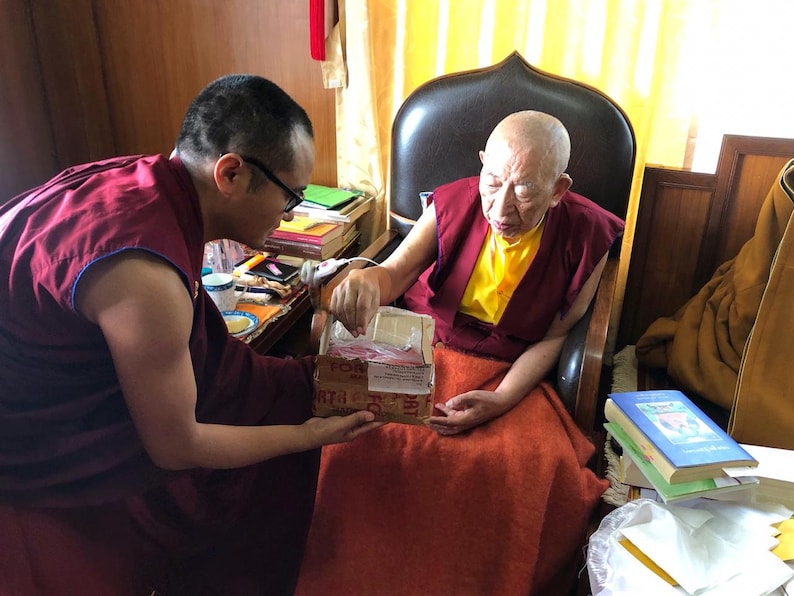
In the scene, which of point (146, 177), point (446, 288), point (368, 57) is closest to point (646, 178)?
point (446, 288)

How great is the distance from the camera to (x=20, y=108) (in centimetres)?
200

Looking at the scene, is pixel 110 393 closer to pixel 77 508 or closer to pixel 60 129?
pixel 77 508

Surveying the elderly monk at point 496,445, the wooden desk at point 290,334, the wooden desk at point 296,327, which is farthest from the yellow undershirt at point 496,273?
the wooden desk at point 290,334

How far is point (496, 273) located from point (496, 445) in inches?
17.4

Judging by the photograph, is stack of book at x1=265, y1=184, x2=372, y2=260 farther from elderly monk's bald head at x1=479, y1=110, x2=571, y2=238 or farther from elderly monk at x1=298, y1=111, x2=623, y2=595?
elderly monk's bald head at x1=479, y1=110, x2=571, y2=238

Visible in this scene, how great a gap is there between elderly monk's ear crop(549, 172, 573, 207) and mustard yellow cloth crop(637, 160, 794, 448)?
0.45 meters

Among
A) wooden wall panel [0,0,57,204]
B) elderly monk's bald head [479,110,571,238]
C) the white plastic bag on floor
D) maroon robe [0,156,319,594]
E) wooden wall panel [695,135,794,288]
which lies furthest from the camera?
wooden wall panel [0,0,57,204]

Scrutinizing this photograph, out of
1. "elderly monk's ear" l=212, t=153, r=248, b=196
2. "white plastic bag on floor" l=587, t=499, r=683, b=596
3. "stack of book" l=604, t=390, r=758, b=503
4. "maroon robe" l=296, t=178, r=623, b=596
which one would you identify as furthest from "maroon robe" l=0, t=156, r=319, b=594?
"stack of book" l=604, t=390, r=758, b=503

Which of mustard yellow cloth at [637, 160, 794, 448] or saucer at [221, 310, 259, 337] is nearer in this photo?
mustard yellow cloth at [637, 160, 794, 448]

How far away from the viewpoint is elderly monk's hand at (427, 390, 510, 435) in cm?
124

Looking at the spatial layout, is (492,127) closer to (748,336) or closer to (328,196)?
(328,196)

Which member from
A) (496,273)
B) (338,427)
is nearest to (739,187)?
(496,273)

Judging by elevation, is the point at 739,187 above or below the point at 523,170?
below

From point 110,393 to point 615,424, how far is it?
929 mm
